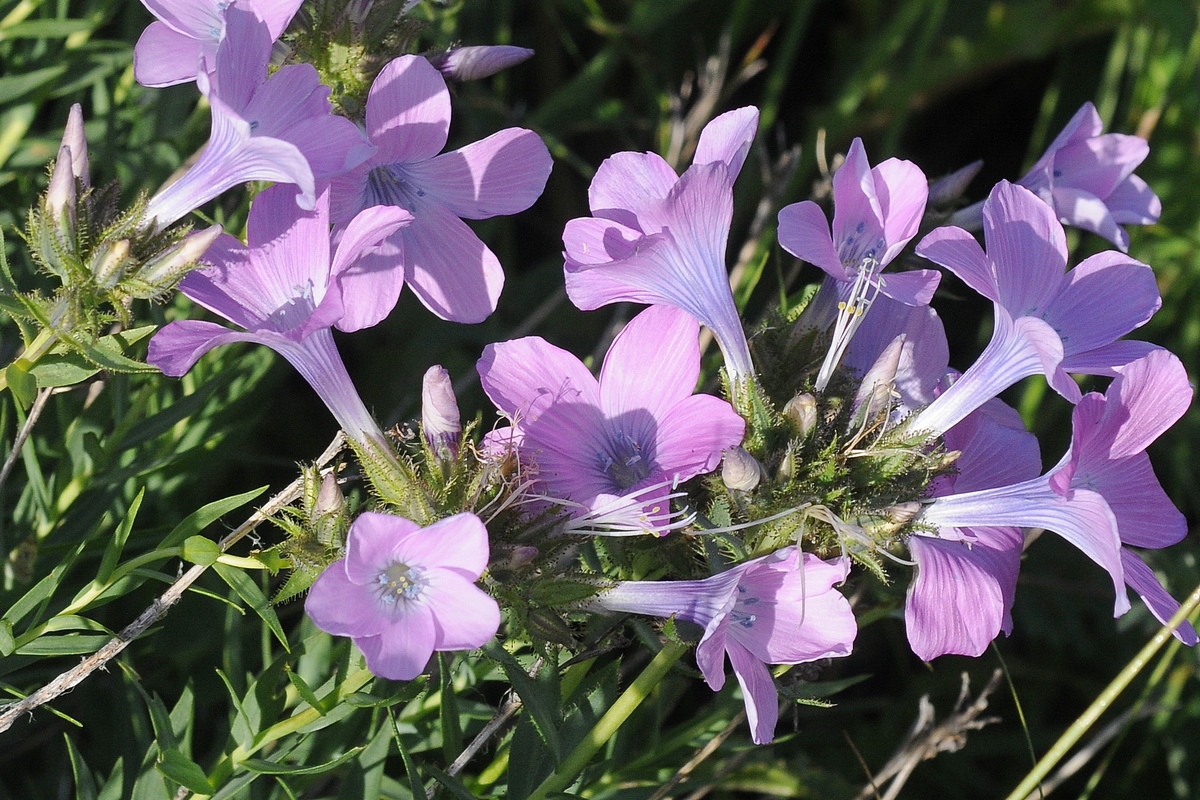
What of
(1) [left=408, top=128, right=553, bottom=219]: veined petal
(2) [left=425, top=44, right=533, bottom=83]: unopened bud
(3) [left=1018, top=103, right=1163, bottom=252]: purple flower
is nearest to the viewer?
(1) [left=408, top=128, right=553, bottom=219]: veined petal

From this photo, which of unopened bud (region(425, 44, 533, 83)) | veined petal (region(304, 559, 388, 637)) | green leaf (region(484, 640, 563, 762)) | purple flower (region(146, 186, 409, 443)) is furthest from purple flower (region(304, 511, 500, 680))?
unopened bud (region(425, 44, 533, 83))

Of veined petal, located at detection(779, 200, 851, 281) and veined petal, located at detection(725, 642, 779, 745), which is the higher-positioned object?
veined petal, located at detection(779, 200, 851, 281)

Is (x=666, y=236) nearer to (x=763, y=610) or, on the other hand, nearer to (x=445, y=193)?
(x=445, y=193)

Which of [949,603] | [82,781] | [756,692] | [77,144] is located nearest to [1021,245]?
[949,603]

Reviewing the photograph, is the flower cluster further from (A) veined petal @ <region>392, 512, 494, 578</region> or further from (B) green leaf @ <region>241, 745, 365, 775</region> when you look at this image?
(B) green leaf @ <region>241, 745, 365, 775</region>

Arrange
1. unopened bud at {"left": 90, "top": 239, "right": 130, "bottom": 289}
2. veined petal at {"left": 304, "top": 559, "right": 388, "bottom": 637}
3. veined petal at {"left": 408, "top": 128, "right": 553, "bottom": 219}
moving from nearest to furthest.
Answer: veined petal at {"left": 304, "top": 559, "right": 388, "bottom": 637} < unopened bud at {"left": 90, "top": 239, "right": 130, "bottom": 289} < veined petal at {"left": 408, "top": 128, "right": 553, "bottom": 219}

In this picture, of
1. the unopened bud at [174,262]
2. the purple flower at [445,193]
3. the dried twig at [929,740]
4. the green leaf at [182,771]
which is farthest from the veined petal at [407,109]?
the dried twig at [929,740]
